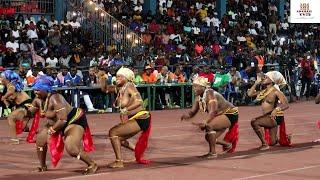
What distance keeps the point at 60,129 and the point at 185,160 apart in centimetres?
287

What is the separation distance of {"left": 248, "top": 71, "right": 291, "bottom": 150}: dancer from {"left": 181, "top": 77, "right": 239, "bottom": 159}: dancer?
1.03 metres

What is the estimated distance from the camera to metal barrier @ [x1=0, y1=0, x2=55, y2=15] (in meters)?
27.0

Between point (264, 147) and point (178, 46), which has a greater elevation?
point (178, 46)

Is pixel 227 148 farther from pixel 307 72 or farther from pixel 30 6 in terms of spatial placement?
pixel 307 72

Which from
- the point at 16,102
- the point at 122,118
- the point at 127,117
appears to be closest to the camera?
the point at 127,117

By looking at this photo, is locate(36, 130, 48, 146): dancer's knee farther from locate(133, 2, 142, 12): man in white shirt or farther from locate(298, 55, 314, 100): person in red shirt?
locate(133, 2, 142, 12): man in white shirt

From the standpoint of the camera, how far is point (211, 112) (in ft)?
42.8

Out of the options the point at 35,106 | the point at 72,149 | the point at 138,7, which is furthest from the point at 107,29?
the point at 72,149

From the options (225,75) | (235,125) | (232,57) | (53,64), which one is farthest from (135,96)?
(232,57)

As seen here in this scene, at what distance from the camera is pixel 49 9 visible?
2878 centimetres

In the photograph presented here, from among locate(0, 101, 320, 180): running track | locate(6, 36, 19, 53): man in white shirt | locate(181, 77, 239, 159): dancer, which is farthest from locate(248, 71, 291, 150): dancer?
locate(6, 36, 19, 53): man in white shirt

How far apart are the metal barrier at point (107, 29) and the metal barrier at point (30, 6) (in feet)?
5.17

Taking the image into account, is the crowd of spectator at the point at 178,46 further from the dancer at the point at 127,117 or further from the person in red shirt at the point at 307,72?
the dancer at the point at 127,117

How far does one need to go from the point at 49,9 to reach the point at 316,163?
59.6ft
